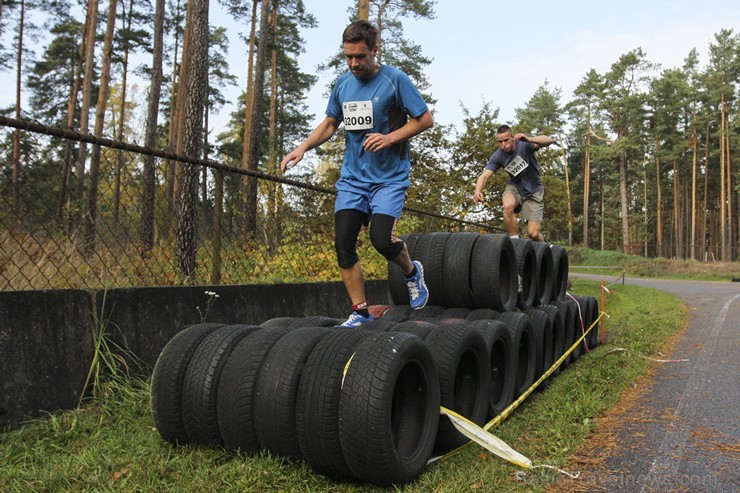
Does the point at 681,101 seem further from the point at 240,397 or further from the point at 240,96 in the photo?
the point at 240,397

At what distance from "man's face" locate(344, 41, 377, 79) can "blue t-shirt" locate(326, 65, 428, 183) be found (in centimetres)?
8

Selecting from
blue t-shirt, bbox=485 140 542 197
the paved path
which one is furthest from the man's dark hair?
blue t-shirt, bbox=485 140 542 197

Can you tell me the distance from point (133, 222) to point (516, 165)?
4369mm

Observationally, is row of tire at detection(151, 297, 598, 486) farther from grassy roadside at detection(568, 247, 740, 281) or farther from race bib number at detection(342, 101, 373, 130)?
grassy roadside at detection(568, 247, 740, 281)

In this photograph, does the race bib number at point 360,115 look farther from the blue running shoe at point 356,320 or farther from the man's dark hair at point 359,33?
the blue running shoe at point 356,320

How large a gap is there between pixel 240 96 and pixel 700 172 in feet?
144

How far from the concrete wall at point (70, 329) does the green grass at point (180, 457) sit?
14 centimetres

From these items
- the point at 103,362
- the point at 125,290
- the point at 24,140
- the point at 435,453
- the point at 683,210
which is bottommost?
the point at 435,453

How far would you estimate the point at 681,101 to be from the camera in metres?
47.8

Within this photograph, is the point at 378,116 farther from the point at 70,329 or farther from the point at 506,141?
the point at 506,141

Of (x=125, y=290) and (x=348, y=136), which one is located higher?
(x=348, y=136)

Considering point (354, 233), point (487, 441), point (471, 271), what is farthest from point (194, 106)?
point (487, 441)

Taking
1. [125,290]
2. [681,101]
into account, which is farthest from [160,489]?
[681,101]

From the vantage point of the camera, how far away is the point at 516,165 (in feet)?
21.7
